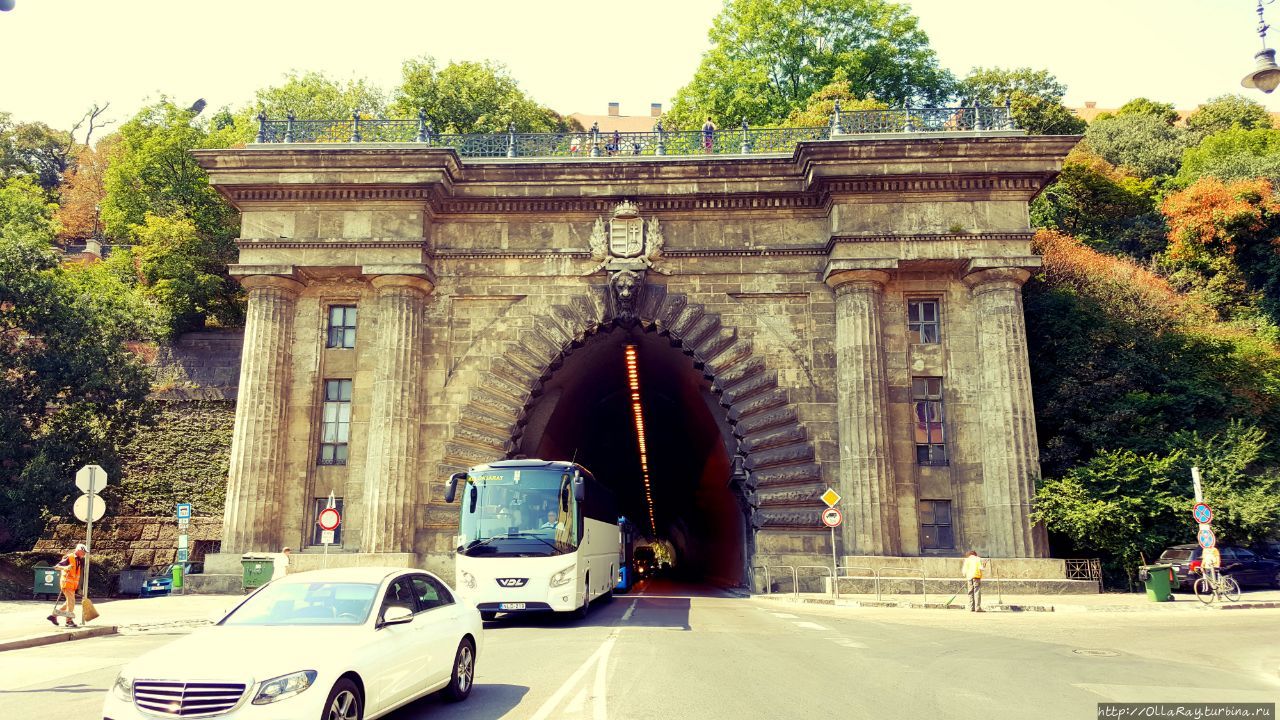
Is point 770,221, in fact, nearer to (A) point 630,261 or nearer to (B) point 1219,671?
(A) point 630,261

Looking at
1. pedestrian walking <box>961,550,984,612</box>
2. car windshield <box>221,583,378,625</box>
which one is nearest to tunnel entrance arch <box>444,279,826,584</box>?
pedestrian walking <box>961,550,984,612</box>

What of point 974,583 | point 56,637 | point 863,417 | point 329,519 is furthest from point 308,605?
point 863,417

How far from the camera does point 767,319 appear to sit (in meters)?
28.4

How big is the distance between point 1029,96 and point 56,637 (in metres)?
52.6

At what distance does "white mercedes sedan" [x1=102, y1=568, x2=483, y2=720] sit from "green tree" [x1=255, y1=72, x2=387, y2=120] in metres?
50.7

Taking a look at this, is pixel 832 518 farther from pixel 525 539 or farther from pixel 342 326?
pixel 342 326

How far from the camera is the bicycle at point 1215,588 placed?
22.2 m

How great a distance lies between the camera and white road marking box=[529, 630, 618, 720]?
824 centimetres

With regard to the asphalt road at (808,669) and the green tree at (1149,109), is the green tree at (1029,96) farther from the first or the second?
the asphalt road at (808,669)

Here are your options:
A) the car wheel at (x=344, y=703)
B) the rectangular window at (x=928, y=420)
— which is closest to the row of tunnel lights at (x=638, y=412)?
the rectangular window at (x=928, y=420)

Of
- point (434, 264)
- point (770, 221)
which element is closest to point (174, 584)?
point (434, 264)

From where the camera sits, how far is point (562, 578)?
17953mm

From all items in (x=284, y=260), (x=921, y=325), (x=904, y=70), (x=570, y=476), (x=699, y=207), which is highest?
(x=904, y=70)

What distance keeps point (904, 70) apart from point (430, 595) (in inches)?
2015
